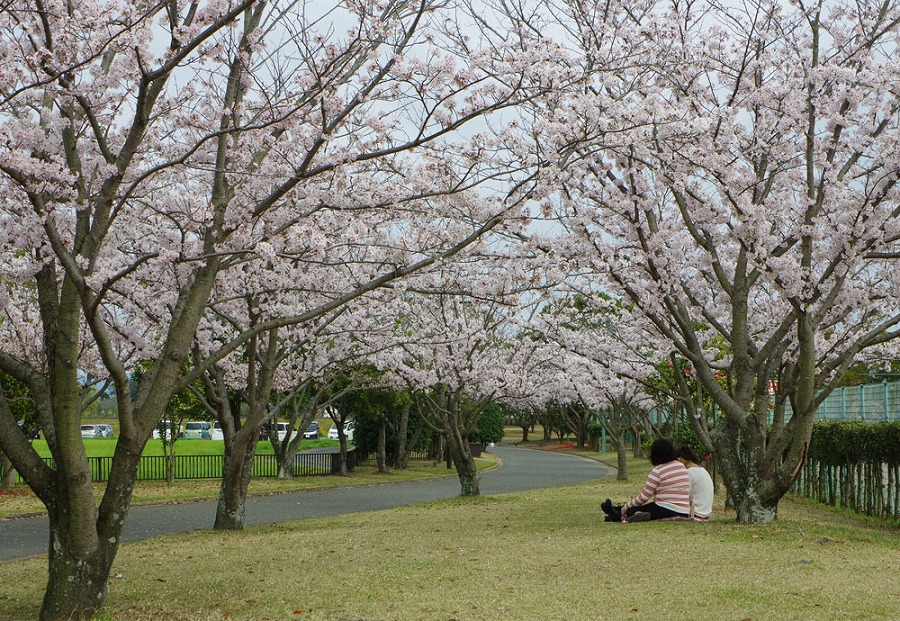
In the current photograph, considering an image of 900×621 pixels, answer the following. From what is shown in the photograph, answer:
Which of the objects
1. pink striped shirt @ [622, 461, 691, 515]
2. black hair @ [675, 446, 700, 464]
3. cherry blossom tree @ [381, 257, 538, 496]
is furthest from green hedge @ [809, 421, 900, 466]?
cherry blossom tree @ [381, 257, 538, 496]

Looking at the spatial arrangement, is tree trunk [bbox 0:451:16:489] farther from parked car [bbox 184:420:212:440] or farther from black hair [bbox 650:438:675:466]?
parked car [bbox 184:420:212:440]

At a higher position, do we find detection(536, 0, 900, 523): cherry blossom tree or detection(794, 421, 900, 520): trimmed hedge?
detection(536, 0, 900, 523): cherry blossom tree

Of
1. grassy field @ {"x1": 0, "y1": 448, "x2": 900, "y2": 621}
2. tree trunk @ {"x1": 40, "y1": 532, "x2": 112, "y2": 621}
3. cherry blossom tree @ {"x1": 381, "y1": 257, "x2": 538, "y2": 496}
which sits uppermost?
cherry blossom tree @ {"x1": 381, "y1": 257, "x2": 538, "y2": 496}

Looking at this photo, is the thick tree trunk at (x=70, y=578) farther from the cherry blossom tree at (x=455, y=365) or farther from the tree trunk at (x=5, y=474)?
the tree trunk at (x=5, y=474)

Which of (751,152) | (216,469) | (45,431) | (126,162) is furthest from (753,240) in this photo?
(216,469)

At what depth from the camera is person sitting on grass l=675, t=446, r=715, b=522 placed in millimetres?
10984

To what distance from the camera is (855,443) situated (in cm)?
1444

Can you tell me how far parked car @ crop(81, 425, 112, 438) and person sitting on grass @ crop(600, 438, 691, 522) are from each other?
249 feet

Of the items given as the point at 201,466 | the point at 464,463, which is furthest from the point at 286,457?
the point at 464,463

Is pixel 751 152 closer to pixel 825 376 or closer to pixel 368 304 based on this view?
pixel 825 376

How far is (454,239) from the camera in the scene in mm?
8516

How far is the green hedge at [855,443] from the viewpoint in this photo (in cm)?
1268

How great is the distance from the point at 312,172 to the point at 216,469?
88.4ft

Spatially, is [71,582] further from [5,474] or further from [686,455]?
[5,474]
